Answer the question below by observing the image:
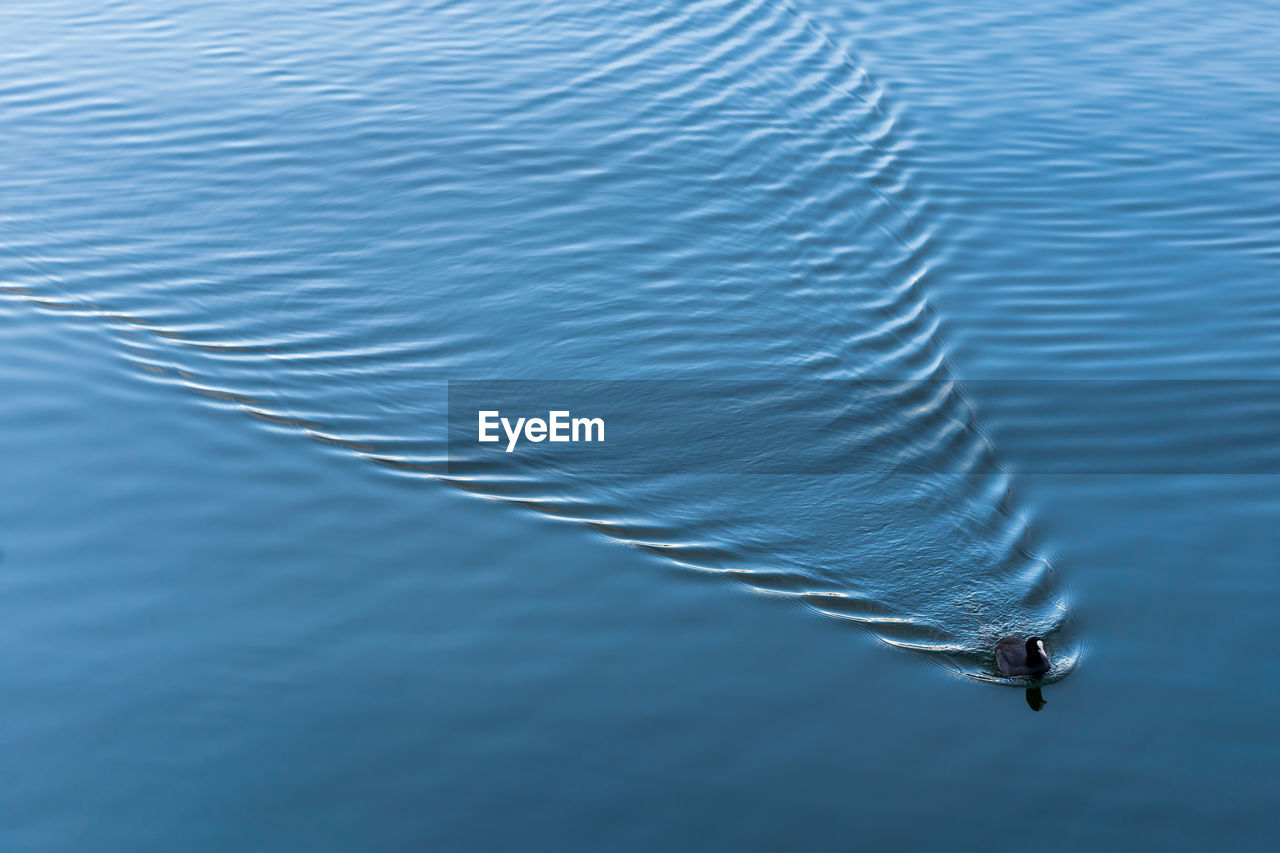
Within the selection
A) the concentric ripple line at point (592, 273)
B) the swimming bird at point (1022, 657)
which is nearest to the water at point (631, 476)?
the concentric ripple line at point (592, 273)

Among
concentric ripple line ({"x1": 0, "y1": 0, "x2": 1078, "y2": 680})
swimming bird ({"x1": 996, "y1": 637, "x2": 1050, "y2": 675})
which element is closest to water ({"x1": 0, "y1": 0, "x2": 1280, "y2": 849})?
concentric ripple line ({"x1": 0, "y1": 0, "x2": 1078, "y2": 680})

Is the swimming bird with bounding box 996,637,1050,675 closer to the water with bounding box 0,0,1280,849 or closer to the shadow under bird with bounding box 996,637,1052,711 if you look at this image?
the shadow under bird with bounding box 996,637,1052,711

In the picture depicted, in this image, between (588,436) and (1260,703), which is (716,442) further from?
(1260,703)

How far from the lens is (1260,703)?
9.45 m

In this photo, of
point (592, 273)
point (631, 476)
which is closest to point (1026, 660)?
point (631, 476)

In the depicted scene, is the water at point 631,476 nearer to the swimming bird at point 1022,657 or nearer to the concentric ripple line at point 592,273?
the concentric ripple line at point 592,273

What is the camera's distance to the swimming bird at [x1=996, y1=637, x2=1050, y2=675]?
9227 mm

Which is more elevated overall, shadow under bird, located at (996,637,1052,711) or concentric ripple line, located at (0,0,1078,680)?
concentric ripple line, located at (0,0,1078,680)

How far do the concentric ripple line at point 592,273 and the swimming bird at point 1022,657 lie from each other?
0.21m

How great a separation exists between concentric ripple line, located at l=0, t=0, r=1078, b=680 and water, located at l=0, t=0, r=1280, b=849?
0.06m

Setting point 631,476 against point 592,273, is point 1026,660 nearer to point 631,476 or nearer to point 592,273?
point 631,476

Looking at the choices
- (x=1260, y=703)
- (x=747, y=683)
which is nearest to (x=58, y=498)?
(x=747, y=683)

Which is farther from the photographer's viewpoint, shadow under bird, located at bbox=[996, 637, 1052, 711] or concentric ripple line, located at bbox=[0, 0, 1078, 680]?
concentric ripple line, located at bbox=[0, 0, 1078, 680]

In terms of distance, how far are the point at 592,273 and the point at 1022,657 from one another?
705 centimetres
